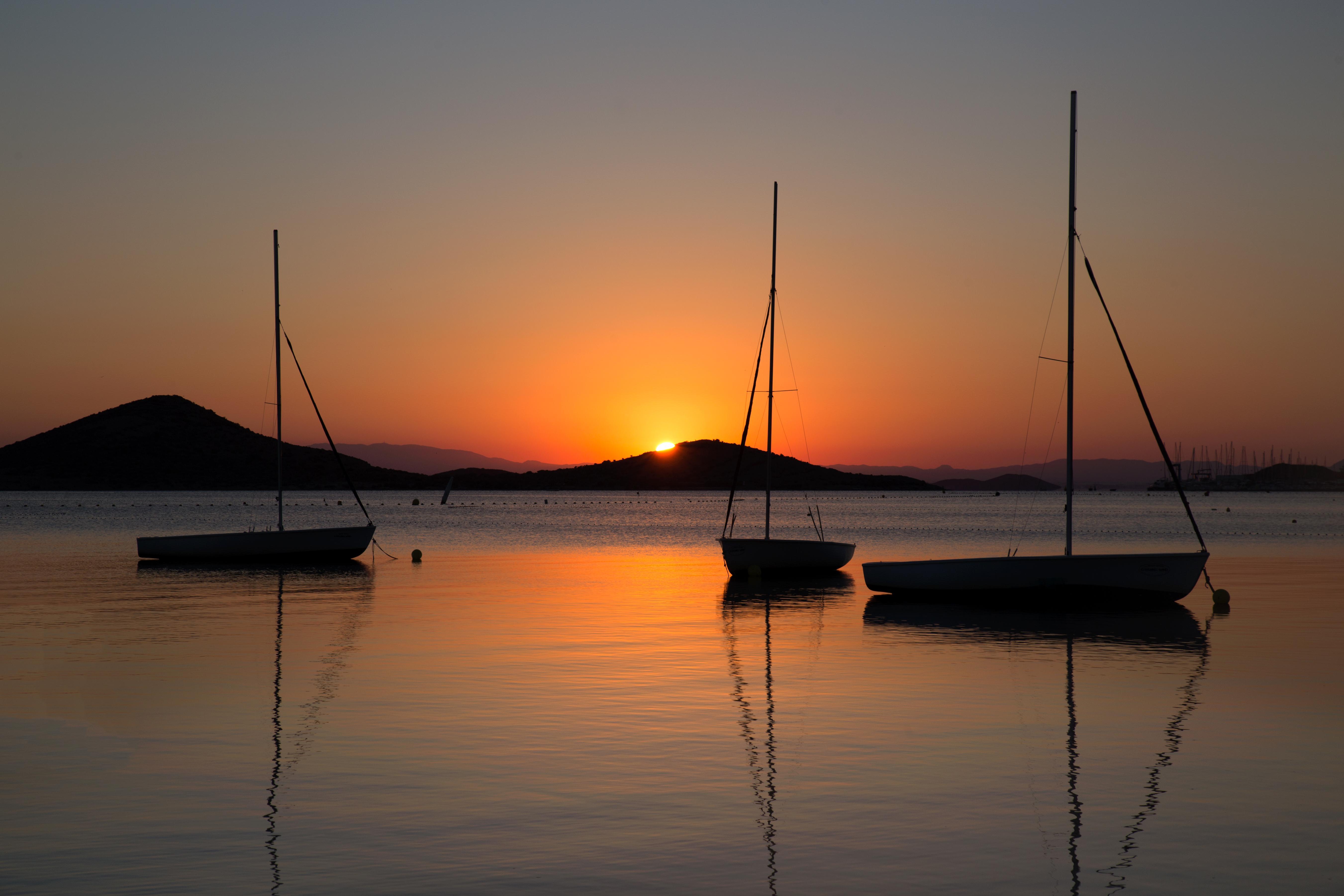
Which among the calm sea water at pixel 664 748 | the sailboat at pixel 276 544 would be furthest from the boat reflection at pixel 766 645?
the sailboat at pixel 276 544

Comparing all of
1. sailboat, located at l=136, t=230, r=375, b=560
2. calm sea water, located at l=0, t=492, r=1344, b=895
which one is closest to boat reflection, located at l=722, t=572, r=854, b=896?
calm sea water, located at l=0, t=492, r=1344, b=895

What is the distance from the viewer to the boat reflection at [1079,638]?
1044 centimetres

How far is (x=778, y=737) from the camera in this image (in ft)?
46.5

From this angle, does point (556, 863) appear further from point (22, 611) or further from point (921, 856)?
point (22, 611)

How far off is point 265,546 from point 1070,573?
29.9 meters

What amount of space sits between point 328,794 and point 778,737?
17.7ft

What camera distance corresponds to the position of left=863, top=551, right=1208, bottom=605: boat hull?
29703 mm

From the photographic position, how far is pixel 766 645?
910 inches

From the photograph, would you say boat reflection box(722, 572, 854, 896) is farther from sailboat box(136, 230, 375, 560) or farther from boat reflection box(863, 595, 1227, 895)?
sailboat box(136, 230, 375, 560)

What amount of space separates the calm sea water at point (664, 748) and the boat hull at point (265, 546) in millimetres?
13230

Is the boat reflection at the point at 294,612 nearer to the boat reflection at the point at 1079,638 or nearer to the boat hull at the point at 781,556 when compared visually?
the boat reflection at the point at 1079,638

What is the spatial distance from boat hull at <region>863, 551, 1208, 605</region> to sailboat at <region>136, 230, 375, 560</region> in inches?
964

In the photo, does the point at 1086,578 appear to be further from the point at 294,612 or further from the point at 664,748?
the point at 294,612

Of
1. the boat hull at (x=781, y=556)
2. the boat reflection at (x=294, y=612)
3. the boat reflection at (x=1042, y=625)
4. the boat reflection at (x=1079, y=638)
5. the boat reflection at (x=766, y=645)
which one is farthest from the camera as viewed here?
the boat hull at (x=781, y=556)
